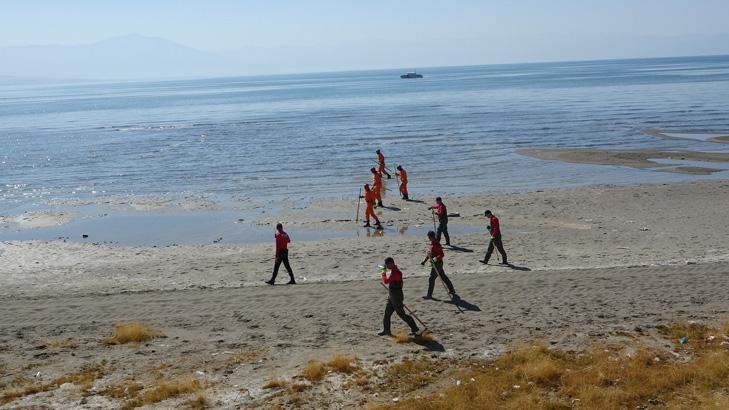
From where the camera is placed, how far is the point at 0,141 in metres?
64.8

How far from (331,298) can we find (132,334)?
4.47m

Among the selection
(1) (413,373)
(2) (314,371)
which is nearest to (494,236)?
(1) (413,373)

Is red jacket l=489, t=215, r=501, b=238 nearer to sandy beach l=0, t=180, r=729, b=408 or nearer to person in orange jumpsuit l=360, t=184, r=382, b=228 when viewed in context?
sandy beach l=0, t=180, r=729, b=408

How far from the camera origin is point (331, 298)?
16625 mm

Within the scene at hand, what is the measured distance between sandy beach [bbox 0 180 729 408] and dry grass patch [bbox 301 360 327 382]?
398mm

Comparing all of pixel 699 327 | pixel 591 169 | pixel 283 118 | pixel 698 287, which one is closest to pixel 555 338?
pixel 699 327

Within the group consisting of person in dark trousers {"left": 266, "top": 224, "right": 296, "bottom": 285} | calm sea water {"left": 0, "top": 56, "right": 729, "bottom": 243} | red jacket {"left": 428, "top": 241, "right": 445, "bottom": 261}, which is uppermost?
red jacket {"left": 428, "top": 241, "right": 445, "bottom": 261}

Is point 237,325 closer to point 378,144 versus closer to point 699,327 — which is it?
point 699,327

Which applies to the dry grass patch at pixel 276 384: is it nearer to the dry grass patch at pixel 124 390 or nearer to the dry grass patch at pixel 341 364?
the dry grass patch at pixel 341 364

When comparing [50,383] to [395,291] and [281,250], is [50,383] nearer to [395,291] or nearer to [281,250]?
[395,291]

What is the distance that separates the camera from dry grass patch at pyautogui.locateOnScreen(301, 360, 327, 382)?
11945 mm

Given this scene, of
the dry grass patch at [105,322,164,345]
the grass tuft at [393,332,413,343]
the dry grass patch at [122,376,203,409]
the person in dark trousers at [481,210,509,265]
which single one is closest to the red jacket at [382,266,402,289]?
the grass tuft at [393,332,413,343]

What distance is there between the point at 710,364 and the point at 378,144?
4096 centimetres

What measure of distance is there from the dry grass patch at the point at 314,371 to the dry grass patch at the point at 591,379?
116cm
